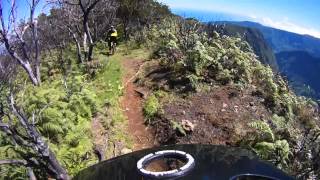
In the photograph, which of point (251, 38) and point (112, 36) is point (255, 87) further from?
point (251, 38)

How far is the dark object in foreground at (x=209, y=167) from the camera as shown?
4801mm

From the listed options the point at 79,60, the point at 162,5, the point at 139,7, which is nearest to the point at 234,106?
the point at 79,60

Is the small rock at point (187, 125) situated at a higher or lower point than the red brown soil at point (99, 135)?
higher

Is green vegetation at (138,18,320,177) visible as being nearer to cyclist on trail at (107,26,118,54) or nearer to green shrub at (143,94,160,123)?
green shrub at (143,94,160,123)

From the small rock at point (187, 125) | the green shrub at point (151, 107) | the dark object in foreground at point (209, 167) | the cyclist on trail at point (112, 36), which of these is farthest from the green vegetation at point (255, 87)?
the dark object in foreground at point (209, 167)

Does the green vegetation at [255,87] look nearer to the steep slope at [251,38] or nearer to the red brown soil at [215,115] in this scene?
the red brown soil at [215,115]

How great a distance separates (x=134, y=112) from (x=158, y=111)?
113 centimetres

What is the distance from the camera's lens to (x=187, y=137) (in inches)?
499

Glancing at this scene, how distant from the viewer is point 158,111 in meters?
14.3

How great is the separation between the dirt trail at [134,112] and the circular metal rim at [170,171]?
25.6ft

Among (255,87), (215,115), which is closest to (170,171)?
(215,115)

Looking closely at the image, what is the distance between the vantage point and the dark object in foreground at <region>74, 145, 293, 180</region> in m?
4.80

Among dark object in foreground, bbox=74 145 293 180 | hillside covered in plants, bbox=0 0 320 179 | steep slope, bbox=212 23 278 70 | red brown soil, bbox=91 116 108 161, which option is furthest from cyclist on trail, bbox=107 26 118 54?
dark object in foreground, bbox=74 145 293 180

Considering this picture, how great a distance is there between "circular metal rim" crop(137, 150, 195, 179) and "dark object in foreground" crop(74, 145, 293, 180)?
54 mm
